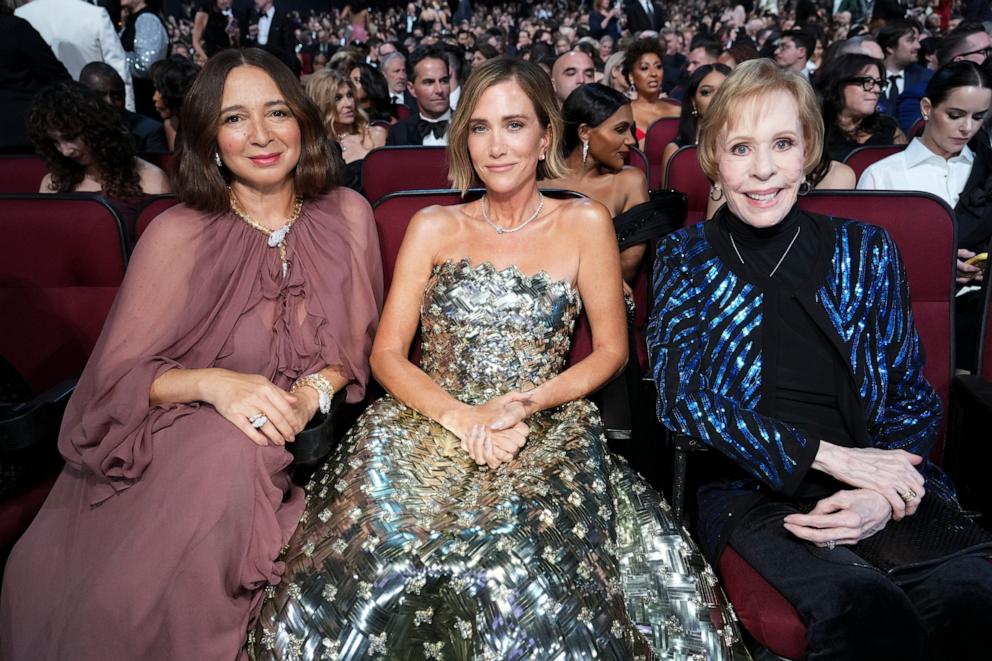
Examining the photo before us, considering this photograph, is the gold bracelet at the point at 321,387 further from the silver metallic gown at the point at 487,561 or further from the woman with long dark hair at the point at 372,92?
the woman with long dark hair at the point at 372,92

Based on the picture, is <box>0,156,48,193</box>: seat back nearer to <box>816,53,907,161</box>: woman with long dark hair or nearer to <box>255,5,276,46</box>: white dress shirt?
<box>816,53,907,161</box>: woman with long dark hair

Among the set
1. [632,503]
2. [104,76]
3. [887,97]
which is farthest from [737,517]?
[887,97]

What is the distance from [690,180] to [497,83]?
4.59ft

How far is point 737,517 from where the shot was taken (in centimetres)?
185

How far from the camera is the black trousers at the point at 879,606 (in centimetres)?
154

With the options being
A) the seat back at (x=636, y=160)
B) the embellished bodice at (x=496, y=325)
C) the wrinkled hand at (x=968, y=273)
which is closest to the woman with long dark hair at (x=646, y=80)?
the seat back at (x=636, y=160)

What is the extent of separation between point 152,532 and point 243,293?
652 millimetres

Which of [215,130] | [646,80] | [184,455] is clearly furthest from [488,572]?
[646,80]

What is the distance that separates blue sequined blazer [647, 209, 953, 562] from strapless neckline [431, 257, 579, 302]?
35cm

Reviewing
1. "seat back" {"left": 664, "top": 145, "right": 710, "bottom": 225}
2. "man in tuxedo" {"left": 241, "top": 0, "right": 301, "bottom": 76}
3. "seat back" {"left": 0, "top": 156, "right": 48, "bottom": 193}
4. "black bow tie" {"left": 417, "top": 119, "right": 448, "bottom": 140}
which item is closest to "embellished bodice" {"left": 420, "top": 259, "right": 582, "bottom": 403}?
"seat back" {"left": 664, "top": 145, "right": 710, "bottom": 225}

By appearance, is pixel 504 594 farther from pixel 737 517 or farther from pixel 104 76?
pixel 104 76

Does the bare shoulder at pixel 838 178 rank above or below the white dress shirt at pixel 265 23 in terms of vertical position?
below

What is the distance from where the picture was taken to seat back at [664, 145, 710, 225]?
3371 mm

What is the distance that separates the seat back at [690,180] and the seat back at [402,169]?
3.24 ft
